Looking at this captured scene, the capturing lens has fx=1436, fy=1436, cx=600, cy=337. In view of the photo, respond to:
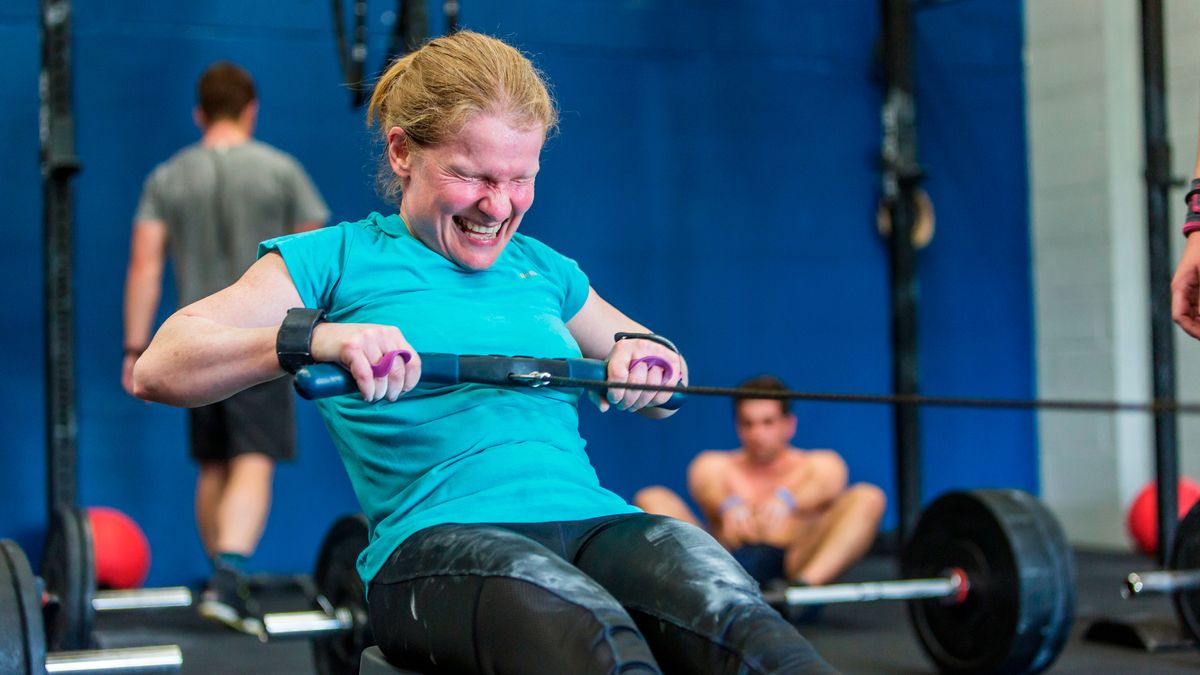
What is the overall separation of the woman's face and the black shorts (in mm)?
1960

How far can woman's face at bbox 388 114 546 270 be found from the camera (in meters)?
1.63

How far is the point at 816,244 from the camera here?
17.4 ft

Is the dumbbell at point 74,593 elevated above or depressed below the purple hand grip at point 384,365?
below

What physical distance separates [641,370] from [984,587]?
1.54m

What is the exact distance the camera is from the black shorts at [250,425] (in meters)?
3.57

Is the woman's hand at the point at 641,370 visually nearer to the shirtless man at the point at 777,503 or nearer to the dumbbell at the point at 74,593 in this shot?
the dumbbell at the point at 74,593

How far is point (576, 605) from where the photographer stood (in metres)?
1.35

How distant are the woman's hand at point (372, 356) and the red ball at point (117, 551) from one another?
290 centimetres

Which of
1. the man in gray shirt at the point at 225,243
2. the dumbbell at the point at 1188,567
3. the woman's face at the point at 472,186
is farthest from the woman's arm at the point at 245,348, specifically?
the dumbbell at the point at 1188,567

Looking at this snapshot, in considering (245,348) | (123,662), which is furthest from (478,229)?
(123,662)

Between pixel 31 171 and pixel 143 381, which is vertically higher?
pixel 31 171

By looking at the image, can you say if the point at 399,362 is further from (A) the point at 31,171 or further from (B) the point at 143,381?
(A) the point at 31,171

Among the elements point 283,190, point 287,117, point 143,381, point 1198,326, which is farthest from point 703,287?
point 143,381

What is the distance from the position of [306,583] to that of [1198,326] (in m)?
2.98
